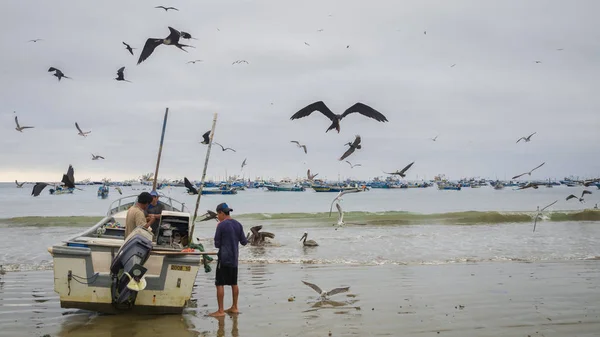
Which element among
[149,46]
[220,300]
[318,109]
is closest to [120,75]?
[149,46]

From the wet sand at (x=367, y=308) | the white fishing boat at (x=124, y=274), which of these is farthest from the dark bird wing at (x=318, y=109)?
the white fishing boat at (x=124, y=274)

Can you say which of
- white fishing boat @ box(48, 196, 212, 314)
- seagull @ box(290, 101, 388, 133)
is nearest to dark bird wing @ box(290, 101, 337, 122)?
seagull @ box(290, 101, 388, 133)

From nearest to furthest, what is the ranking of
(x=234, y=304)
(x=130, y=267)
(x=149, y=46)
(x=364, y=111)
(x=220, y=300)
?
(x=130, y=267), (x=220, y=300), (x=234, y=304), (x=364, y=111), (x=149, y=46)

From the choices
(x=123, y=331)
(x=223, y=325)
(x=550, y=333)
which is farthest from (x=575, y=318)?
(x=123, y=331)

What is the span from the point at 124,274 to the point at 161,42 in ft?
24.6

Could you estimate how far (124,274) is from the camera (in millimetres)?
7699

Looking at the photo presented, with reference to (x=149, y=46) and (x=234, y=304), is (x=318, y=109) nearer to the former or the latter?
(x=149, y=46)

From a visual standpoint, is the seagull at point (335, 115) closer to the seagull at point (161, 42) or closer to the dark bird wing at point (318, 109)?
the dark bird wing at point (318, 109)

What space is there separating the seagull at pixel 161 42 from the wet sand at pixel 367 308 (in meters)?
5.48

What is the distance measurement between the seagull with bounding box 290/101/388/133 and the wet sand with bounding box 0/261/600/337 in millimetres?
3595

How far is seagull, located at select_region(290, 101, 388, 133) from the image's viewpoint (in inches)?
485

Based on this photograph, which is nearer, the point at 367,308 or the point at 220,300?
the point at 220,300

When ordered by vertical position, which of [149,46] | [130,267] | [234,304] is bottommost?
[234,304]

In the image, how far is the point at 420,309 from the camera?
898 centimetres
